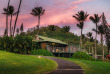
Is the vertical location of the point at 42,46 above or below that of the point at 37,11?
below

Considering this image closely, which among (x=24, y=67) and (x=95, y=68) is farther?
(x=95, y=68)

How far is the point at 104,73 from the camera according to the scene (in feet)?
45.0

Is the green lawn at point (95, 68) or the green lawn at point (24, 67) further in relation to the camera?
the green lawn at point (95, 68)

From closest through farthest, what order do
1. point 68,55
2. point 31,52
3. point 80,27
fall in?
point 31,52 → point 68,55 → point 80,27

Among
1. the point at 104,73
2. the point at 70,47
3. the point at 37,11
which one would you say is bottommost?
the point at 104,73

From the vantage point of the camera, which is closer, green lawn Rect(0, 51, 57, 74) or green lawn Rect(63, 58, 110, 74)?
green lawn Rect(0, 51, 57, 74)

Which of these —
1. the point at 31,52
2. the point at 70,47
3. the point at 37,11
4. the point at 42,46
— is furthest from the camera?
the point at 37,11

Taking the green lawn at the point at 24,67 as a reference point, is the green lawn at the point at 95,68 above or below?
below

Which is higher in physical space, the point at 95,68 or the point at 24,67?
the point at 24,67

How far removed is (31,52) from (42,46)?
4.47m

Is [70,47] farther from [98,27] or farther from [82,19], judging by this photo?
Answer: [98,27]

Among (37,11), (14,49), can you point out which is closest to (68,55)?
(14,49)

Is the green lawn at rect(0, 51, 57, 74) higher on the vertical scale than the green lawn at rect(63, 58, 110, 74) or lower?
higher

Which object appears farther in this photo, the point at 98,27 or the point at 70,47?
the point at 98,27
